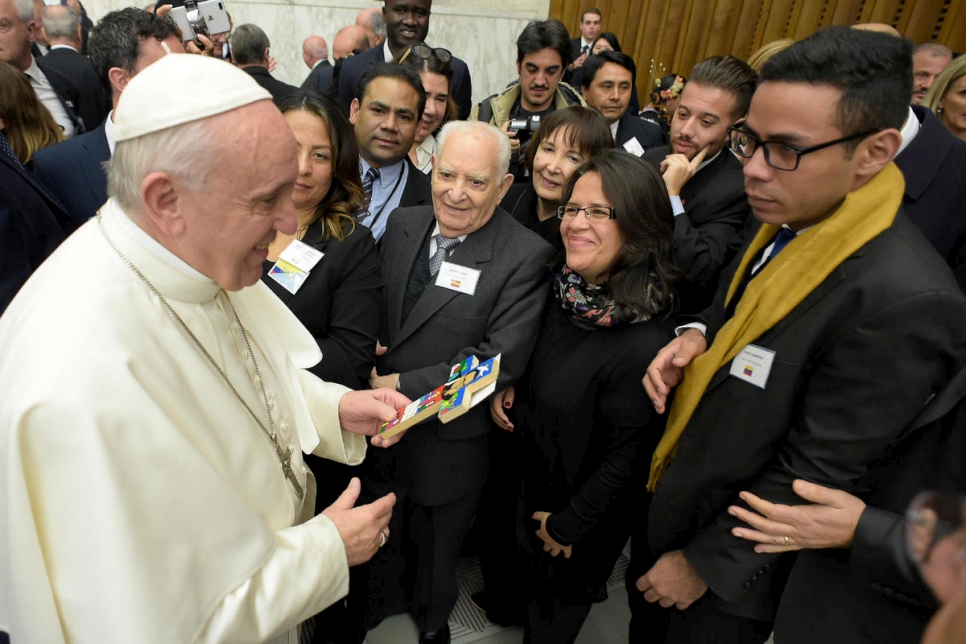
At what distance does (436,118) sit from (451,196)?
6.06ft

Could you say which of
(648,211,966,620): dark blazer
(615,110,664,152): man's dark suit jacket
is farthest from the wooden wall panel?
(648,211,966,620): dark blazer

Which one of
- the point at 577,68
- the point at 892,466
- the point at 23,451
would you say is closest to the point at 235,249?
the point at 23,451

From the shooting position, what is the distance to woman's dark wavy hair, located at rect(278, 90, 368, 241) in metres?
2.24

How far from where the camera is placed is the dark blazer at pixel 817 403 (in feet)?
4.22

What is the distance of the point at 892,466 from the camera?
144cm

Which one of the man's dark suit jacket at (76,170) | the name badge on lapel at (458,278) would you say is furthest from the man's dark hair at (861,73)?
the man's dark suit jacket at (76,170)

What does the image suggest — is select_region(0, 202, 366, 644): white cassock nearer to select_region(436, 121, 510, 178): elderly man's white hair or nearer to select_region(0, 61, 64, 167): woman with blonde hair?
select_region(436, 121, 510, 178): elderly man's white hair

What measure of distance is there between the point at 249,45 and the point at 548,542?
211 inches

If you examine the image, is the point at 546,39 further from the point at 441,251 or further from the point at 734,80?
the point at 441,251

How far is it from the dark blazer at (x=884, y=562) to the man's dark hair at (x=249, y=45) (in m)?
5.90

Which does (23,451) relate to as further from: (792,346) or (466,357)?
(792,346)

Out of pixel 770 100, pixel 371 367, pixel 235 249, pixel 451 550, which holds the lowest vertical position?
pixel 451 550

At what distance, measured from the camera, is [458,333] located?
87.4 inches

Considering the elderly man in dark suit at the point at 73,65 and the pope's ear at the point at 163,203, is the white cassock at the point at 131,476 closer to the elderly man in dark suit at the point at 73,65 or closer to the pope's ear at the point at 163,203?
the pope's ear at the point at 163,203
